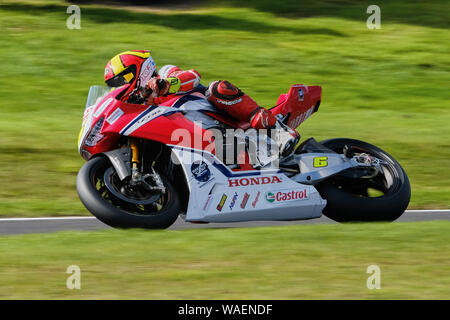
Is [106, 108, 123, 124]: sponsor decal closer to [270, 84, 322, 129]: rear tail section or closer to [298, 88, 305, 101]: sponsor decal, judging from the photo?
[270, 84, 322, 129]: rear tail section

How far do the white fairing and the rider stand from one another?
461 millimetres

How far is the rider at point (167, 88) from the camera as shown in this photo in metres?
8.30

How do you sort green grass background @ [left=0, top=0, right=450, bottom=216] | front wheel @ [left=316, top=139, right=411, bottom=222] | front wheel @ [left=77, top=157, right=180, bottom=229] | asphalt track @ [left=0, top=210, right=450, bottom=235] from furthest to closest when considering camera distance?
green grass background @ [left=0, top=0, right=450, bottom=216], asphalt track @ [left=0, top=210, right=450, bottom=235], front wheel @ [left=316, top=139, right=411, bottom=222], front wheel @ [left=77, top=157, right=180, bottom=229]

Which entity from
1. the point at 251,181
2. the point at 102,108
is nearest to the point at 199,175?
the point at 251,181

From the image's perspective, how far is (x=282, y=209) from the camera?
841 cm

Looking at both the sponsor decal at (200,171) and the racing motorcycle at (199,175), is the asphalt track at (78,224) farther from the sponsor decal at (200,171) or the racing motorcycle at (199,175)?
the sponsor decal at (200,171)

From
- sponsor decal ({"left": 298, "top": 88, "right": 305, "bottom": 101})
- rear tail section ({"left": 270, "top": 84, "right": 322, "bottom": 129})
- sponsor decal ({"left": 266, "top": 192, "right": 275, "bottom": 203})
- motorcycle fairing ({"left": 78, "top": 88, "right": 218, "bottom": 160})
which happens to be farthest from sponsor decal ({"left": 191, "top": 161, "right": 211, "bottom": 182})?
sponsor decal ({"left": 298, "top": 88, "right": 305, "bottom": 101})

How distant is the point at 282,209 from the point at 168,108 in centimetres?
147

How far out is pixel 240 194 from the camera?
826cm

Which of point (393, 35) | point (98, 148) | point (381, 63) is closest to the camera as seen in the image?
point (98, 148)

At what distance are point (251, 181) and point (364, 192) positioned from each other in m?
1.38

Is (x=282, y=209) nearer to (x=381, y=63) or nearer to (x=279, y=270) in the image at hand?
(x=279, y=270)

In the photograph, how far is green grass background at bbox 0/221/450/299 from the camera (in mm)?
6094
